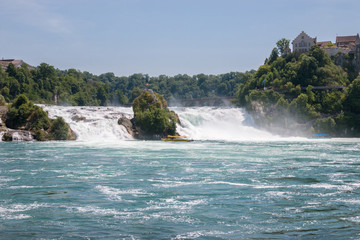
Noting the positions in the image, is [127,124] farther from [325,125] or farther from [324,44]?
[324,44]

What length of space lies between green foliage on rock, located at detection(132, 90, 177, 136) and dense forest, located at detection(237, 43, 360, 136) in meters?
23.9

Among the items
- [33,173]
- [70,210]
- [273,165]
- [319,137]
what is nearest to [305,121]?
[319,137]

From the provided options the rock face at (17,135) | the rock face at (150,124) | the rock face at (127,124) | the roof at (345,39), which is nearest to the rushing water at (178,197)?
the rock face at (17,135)

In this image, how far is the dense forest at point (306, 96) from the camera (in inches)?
3036

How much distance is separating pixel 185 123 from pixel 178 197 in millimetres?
51913

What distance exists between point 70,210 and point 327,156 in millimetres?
26547

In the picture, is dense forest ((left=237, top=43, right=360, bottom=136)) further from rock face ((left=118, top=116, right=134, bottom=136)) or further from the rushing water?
the rushing water

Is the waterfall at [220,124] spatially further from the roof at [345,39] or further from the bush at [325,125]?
the roof at [345,39]

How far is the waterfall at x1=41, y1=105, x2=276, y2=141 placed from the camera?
59031 mm

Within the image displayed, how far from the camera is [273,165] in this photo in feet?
101

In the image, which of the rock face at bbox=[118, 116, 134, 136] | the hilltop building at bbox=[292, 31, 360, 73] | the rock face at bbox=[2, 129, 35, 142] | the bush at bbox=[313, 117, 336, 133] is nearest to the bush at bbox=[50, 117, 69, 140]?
the rock face at bbox=[2, 129, 35, 142]

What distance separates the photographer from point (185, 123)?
7100 centimetres

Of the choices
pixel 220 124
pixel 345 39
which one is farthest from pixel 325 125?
pixel 345 39

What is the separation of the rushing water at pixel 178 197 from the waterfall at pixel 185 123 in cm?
2263
